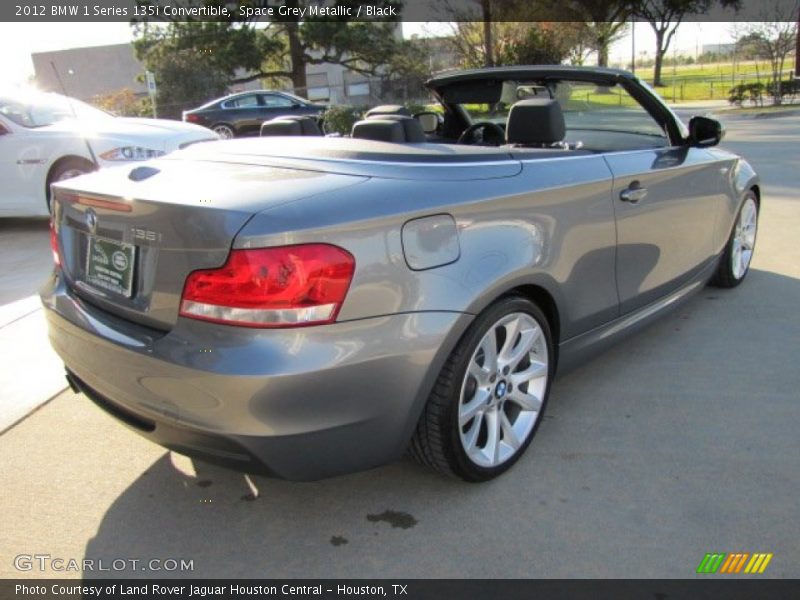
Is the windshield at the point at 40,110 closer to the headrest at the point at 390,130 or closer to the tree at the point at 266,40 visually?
the headrest at the point at 390,130

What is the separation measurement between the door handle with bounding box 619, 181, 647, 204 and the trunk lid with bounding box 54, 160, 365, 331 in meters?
1.42

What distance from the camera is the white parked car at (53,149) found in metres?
6.96

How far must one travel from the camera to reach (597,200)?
2.96m

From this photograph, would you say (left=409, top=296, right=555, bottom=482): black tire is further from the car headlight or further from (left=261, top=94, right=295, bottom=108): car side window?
(left=261, top=94, right=295, bottom=108): car side window

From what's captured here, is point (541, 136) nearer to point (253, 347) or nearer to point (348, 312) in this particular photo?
point (348, 312)

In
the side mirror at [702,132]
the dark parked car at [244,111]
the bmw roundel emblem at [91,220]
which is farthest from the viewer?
the dark parked car at [244,111]

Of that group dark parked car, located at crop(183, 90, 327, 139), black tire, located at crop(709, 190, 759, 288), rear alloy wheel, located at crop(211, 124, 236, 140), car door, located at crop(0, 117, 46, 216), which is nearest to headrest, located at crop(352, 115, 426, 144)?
black tire, located at crop(709, 190, 759, 288)

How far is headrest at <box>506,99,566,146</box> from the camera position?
10.0 feet

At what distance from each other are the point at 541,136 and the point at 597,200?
1.28ft

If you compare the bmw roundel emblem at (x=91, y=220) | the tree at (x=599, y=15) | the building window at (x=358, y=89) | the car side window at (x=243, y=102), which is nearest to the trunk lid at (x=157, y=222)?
the bmw roundel emblem at (x=91, y=220)

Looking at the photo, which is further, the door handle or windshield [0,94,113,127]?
windshield [0,94,113,127]

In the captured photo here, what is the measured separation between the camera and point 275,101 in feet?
60.3

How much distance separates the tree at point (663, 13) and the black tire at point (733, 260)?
42.9 m

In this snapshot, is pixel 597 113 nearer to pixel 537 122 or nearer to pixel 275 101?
pixel 537 122
